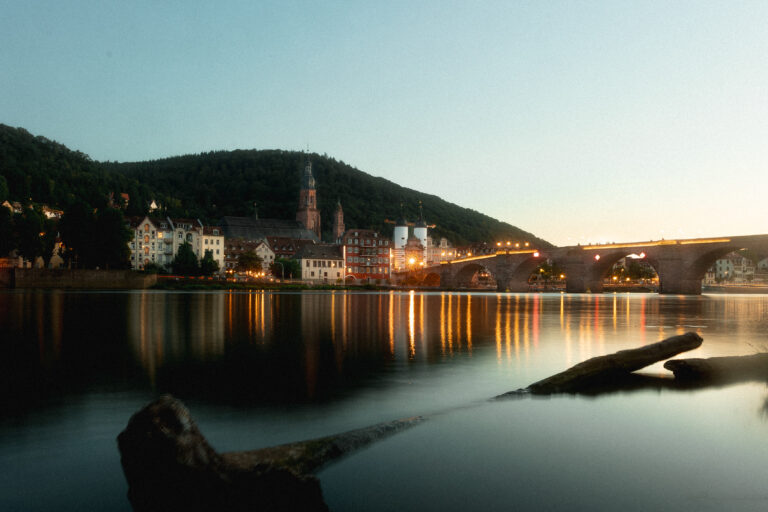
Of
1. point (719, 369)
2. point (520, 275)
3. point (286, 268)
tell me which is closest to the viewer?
point (719, 369)

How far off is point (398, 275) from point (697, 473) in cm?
14640

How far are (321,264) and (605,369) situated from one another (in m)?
125

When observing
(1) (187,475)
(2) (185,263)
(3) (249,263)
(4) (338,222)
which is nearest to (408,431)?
(1) (187,475)

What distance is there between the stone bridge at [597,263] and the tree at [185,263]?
52.3 m

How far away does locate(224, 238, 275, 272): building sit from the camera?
141 metres

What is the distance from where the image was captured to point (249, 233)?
574 feet

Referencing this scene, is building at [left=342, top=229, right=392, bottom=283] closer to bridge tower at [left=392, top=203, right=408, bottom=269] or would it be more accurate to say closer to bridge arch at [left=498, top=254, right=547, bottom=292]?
bridge tower at [left=392, top=203, right=408, bottom=269]

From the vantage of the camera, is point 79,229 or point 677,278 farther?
point 677,278

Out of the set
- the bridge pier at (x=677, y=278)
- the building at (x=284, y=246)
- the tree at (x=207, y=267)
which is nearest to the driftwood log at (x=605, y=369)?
the bridge pier at (x=677, y=278)

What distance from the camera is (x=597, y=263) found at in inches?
4203

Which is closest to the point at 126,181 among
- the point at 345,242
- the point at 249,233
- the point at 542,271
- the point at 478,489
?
the point at 249,233

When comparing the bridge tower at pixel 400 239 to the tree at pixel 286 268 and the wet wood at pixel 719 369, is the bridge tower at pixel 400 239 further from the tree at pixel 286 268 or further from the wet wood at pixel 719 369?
the wet wood at pixel 719 369

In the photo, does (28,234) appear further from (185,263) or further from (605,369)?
(605,369)

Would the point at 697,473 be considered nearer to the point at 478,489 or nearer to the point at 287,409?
the point at 478,489
